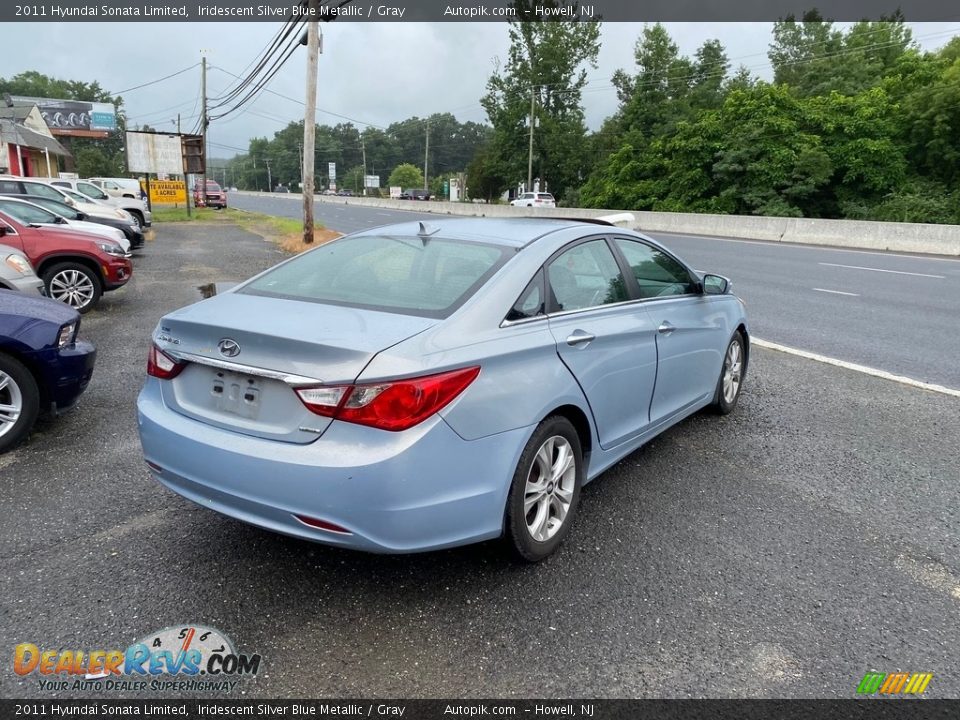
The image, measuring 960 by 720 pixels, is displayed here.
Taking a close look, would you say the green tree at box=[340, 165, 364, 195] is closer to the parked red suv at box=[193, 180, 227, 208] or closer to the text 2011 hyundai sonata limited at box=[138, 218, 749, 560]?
the parked red suv at box=[193, 180, 227, 208]

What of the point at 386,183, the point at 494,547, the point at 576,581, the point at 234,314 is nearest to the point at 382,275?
the point at 234,314

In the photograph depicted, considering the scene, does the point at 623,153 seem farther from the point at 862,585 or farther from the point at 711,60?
the point at 862,585

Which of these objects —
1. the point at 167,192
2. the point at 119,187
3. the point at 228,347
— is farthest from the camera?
the point at 167,192

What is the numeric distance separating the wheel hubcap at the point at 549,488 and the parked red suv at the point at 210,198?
46.9 meters

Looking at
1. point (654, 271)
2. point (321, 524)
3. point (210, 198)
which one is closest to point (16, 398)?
point (321, 524)

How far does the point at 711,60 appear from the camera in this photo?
194 feet

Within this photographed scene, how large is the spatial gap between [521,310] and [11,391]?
346cm

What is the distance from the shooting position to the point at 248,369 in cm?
277

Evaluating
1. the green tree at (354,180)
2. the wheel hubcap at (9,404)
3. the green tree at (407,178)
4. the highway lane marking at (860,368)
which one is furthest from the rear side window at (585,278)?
the green tree at (354,180)

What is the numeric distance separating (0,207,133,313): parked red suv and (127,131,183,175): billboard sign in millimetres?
24751

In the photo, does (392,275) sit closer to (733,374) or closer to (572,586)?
(572,586)

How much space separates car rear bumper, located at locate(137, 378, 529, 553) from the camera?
2547 millimetres

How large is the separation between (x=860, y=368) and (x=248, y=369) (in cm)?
628

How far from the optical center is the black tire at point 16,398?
4.36m
